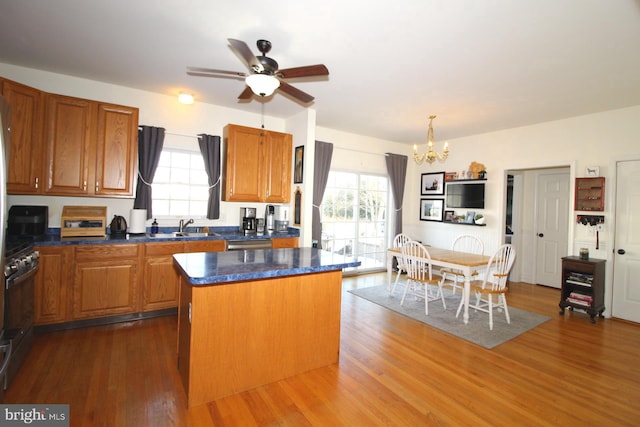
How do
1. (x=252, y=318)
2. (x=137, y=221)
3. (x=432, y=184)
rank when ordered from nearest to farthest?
(x=252, y=318) → (x=137, y=221) → (x=432, y=184)

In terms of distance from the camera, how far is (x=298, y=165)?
4.52 metres

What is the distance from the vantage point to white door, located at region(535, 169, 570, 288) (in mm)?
5301

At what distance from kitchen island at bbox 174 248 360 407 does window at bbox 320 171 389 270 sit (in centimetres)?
303

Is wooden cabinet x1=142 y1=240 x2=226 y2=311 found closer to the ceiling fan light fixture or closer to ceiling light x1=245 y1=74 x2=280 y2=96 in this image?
the ceiling fan light fixture

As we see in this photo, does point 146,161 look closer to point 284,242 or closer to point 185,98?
point 185,98

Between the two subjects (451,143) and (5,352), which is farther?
(451,143)

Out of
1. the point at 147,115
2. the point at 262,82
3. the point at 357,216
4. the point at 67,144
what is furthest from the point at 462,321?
the point at 67,144

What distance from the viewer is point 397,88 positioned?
3.47m

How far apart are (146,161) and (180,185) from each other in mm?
538

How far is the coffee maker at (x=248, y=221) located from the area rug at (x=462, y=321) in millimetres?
1889

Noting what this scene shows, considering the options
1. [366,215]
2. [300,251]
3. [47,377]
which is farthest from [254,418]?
[366,215]

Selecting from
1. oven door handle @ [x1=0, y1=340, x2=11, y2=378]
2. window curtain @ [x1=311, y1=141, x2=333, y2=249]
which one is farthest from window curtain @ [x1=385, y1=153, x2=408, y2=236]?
oven door handle @ [x1=0, y1=340, x2=11, y2=378]

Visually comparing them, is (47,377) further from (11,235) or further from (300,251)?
(300,251)

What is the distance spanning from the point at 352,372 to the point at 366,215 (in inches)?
154
